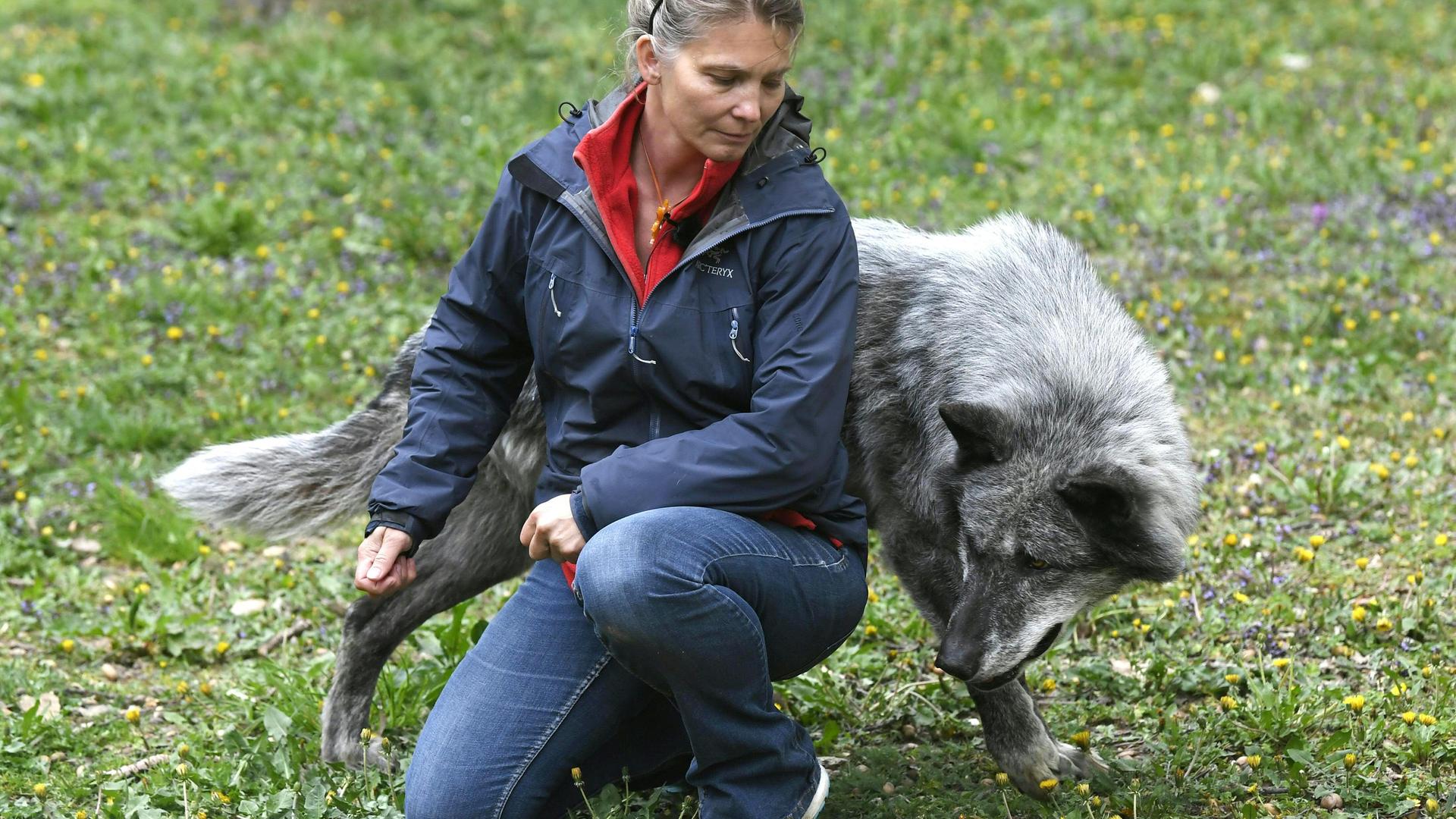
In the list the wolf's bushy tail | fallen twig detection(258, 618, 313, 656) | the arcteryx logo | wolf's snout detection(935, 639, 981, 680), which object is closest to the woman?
the arcteryx logo

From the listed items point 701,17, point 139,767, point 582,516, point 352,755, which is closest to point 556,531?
point 582,516

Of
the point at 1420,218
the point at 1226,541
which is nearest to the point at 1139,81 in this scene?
the point at 1420,218

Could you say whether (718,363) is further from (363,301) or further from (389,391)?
(363,301)

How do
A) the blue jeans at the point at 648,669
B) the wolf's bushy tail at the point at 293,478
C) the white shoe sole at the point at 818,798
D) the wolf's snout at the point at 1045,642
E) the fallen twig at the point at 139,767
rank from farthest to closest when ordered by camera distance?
the wolf's bushy tail at the point at 293,478, the fallen twig at the point at 139,767, the wolf's snout at the point at 1045,642, the white shoe sole at the point at 818,798, the blue jeans at the point at 648,669

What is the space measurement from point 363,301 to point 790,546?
4.38 metres

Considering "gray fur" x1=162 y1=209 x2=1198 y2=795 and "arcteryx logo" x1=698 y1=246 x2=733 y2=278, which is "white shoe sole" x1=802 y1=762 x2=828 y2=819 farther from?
"arcteryx logo" x1=698 y1=246 x2=733 y2=278

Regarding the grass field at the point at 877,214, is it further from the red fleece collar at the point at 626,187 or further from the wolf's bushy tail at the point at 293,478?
the red fleece collar at the point at 626,187

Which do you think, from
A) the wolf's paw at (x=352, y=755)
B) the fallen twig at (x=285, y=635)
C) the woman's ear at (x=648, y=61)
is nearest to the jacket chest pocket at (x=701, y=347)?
the woman's ear at (x=648, y=61)

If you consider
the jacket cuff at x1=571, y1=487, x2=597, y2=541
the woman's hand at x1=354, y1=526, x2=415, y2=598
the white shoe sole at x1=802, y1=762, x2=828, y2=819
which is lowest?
the white shoe sole at x1=802, y1=762, x2=828, y2=819

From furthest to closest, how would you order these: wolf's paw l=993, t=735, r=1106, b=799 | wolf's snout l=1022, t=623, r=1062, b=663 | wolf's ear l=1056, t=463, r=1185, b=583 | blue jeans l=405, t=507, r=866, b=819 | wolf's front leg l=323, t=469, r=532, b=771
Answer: wolf's front leg l=323, t=469, r=532, b=771 < wolf's paw l=993, t=735, r=1106, b=799 < wolf's snout l=1022, t=623, r=1062, b=663 < wolf's ear l=1056, t=463, r=1185, b=583 < blue jeans l=405, t=507, r=866, b=819

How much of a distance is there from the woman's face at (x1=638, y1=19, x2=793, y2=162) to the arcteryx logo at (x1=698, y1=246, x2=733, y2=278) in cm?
21

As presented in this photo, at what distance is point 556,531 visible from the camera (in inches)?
119

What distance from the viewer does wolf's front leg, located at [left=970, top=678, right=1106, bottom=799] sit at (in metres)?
3.71

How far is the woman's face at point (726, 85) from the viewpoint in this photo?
2.93 meters
